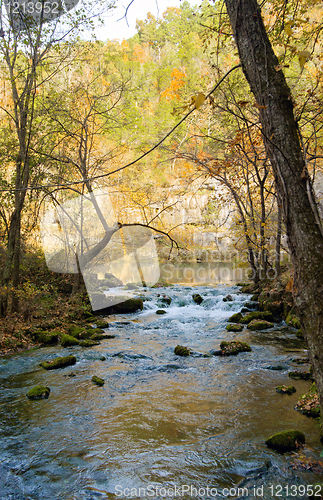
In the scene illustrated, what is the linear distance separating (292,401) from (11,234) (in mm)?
7742

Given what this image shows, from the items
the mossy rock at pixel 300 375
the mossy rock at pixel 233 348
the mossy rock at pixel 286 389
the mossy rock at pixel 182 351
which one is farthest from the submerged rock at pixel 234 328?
the mossy rock at pixel 286 389

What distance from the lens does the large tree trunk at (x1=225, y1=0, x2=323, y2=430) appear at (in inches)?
74.2

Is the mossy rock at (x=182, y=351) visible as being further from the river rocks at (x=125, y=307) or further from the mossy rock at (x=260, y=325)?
the river rocks at (x=125, y=307)

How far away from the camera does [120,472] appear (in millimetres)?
3264

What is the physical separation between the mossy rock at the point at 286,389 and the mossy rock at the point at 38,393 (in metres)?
3.99

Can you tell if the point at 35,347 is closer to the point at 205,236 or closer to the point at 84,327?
the point at 84,327

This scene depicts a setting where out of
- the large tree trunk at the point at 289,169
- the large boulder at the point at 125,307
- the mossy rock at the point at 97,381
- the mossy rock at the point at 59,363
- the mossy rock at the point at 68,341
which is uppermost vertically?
the large tree trunk at the point at 289,169

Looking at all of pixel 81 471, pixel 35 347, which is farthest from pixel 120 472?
pixel 35 347

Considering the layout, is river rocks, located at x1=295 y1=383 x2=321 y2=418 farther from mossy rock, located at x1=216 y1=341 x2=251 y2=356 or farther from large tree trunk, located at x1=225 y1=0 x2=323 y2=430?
large tree trunk, located at x1=225 y1=0 x2=323 y2=430

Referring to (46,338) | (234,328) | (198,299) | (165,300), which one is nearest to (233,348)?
(234,328)

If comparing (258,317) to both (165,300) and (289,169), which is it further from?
(289,169)

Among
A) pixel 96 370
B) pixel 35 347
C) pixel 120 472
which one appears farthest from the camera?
pixel 35 347

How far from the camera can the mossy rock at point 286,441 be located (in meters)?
3.51

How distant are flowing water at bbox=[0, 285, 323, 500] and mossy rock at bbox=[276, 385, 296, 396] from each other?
0.38 feet
